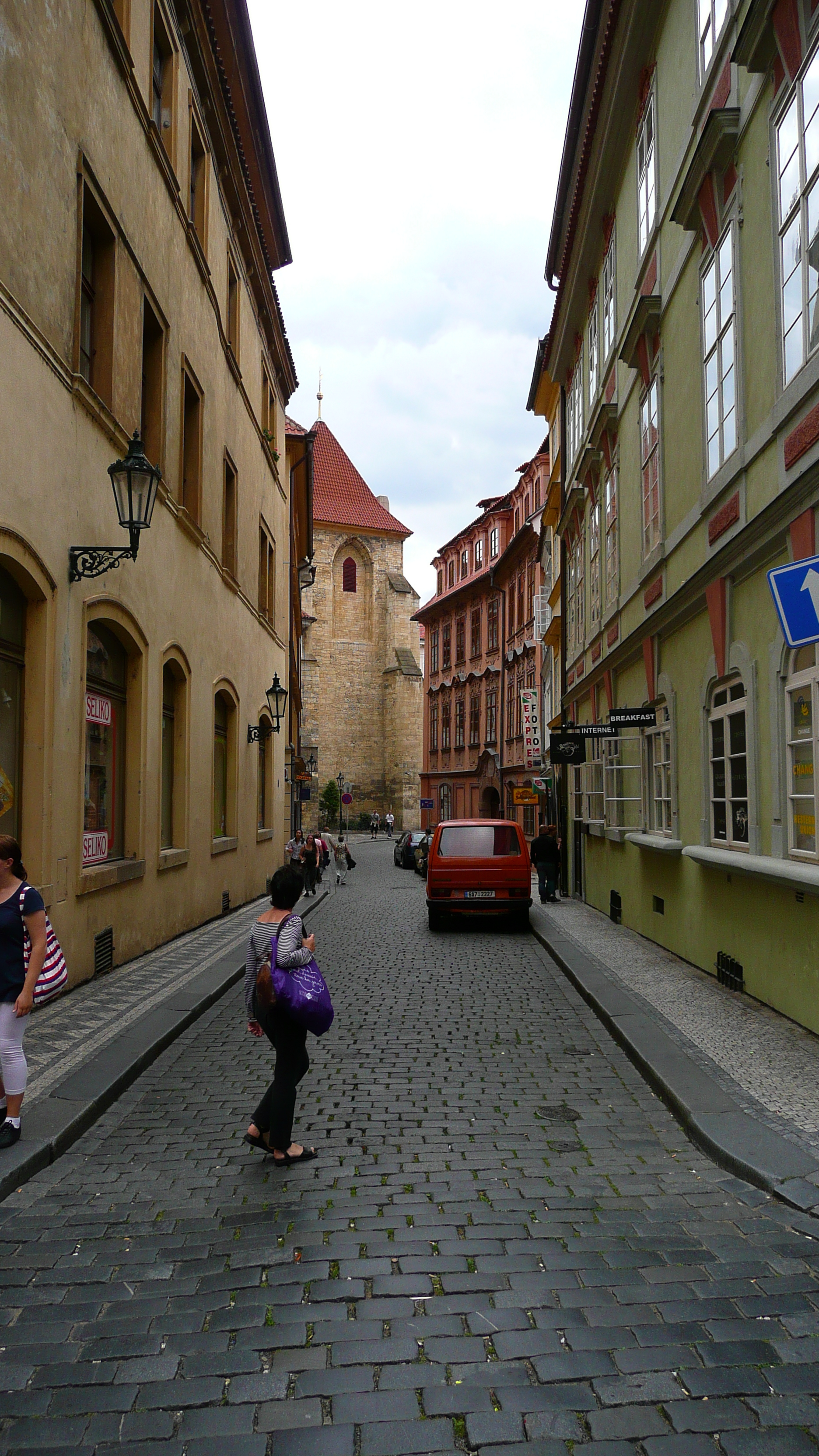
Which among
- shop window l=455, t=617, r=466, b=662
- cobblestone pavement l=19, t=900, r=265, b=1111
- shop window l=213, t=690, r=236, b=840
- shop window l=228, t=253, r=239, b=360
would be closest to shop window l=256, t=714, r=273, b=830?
shop window l=213, t=690, r=236, b=840

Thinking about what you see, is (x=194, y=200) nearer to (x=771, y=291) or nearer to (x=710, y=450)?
(x=710, y=450)

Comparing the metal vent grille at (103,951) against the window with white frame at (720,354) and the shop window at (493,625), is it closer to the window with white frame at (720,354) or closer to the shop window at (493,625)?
the window with white frame at (720,354)

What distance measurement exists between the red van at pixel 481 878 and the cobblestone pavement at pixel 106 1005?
3551mm

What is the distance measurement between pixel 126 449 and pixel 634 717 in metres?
6.40

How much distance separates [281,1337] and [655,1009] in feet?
18.8

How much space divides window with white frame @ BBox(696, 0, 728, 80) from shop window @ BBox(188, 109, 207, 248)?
7460 mm

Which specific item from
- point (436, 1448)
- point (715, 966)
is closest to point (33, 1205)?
point (436, 1448)

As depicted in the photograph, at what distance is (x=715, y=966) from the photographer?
10117mm

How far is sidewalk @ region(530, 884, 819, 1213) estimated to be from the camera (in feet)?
16.1

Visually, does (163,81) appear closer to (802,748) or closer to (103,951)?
(103,951)

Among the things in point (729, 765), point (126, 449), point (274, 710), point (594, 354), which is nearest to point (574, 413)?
point (594, 354)

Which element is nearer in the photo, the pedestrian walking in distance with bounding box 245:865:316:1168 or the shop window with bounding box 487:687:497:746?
the pedestrian walking in distance with bounding box 245:865:316:1168

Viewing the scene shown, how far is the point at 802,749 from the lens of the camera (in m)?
7.51

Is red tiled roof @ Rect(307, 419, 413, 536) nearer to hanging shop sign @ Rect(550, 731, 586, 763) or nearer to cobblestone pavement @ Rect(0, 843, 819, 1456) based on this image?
hanging shop sign @ Rect(550, 731, 586, 763)
